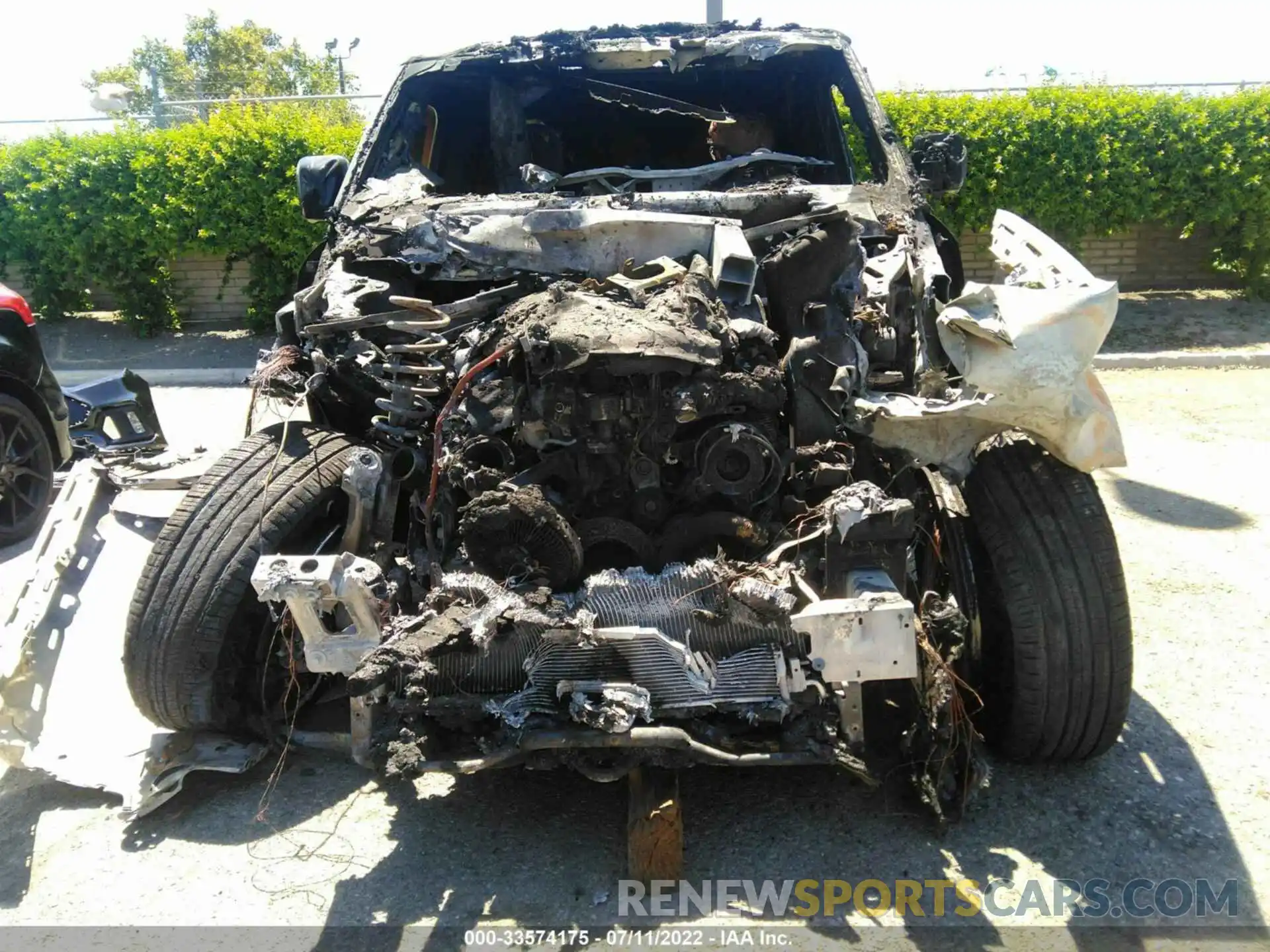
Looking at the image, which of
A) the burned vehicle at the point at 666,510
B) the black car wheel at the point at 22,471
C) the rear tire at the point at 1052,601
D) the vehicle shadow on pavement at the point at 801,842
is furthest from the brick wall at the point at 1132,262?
the vehicle shadow on pavement at the point at 801,842

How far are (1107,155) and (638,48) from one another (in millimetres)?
6454

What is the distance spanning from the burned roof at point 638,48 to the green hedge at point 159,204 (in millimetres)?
5852

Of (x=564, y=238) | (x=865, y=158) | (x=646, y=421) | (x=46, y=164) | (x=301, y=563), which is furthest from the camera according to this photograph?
(x=46, y=164)

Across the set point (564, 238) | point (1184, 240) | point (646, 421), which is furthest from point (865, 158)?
point (1184, 240)

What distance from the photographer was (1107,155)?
924 centimetres

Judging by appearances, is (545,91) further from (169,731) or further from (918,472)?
(169,731)

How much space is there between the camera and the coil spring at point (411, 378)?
3.10m

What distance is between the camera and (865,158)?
4.61 metres

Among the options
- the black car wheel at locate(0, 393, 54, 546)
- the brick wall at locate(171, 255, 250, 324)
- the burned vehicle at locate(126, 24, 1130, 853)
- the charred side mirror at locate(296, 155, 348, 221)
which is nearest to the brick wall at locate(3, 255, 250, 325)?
the brick wall at locate(171, 255, 250, 324)

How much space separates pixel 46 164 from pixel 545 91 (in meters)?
7.98

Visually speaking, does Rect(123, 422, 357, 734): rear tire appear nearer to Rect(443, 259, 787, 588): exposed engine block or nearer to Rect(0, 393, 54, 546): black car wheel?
Rect(443, 259, 787, 588): exposed engine block

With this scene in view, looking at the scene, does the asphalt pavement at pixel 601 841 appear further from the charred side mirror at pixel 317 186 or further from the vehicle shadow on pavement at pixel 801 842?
the charred side mirror at pixel 317 186

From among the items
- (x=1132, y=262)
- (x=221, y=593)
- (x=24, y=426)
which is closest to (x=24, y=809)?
(x=221, y=593)

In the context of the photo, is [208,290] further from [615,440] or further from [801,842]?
[801,842]
